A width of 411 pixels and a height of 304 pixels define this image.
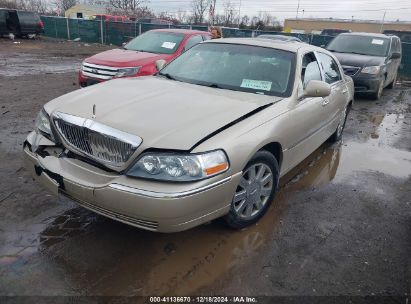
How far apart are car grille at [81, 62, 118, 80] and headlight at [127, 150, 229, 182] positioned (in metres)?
5.35

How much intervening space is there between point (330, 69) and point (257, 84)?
1.86 metres

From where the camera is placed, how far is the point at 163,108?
308 cm

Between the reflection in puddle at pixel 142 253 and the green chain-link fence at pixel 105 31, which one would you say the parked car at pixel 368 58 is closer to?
the reflection in puddle at pixel 142 253

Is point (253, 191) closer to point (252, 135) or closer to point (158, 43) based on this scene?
point (252, 135)

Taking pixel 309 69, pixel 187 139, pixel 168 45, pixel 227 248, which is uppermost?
pixel 309 69

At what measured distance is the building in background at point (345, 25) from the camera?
63.3m

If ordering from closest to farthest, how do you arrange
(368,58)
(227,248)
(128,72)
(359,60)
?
(227,248) → (128,72) → (359,60) → (368,58)

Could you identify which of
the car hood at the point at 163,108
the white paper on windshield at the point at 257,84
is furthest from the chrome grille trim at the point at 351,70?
the car hood at the point at 163,108

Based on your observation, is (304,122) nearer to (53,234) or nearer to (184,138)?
(184,138)

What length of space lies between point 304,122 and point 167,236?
6.25 feet

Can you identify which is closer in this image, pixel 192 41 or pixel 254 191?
pixel 254 191

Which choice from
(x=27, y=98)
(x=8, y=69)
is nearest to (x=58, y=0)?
(x=8, y=69)

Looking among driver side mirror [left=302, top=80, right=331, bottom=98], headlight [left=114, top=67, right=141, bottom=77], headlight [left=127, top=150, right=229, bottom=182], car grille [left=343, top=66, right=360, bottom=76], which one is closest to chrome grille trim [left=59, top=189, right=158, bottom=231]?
headlight [left=127, top=150, right=229, bottom=182]

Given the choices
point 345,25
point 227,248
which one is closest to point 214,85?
point 227,248
